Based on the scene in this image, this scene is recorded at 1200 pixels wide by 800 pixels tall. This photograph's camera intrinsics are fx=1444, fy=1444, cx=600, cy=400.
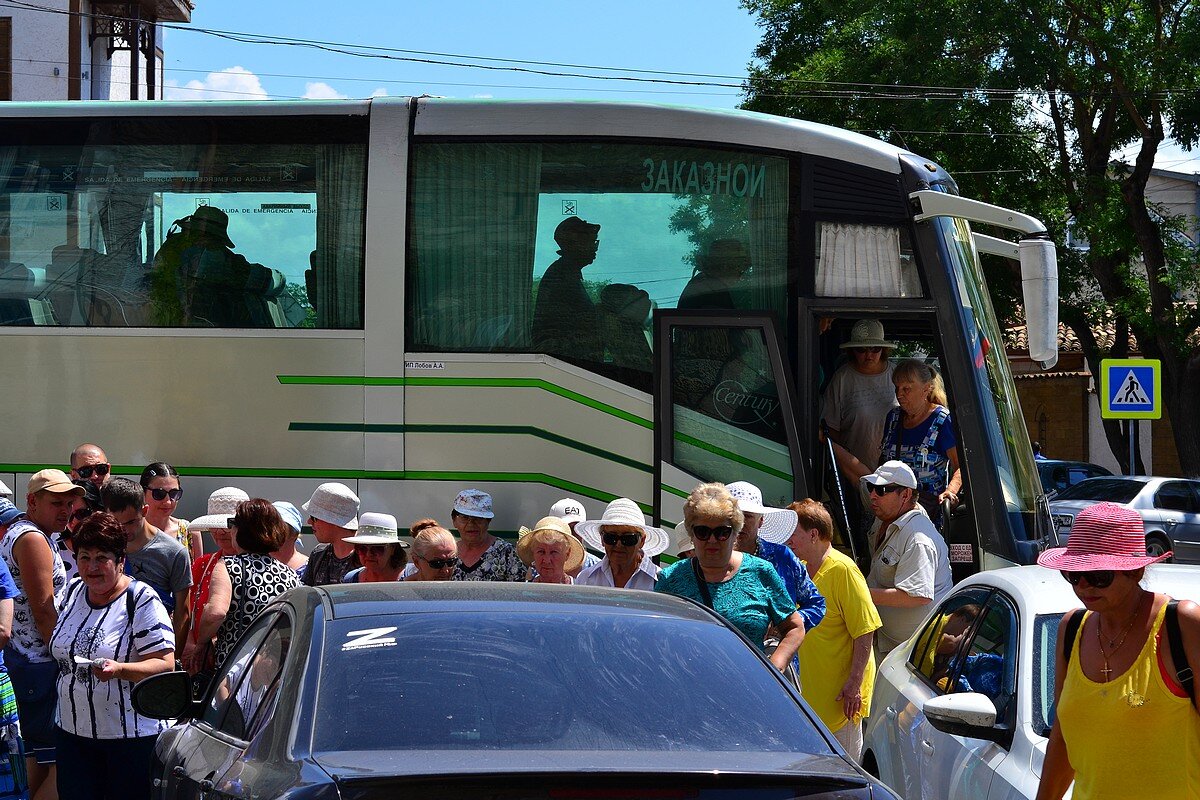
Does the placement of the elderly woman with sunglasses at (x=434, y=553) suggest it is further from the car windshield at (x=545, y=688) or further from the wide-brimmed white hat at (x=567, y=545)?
the car windshield at (x=545, y=688)

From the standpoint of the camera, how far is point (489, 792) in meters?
2.95

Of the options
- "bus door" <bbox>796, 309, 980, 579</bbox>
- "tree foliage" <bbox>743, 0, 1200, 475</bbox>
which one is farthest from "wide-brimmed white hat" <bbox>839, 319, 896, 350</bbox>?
"tree foliage" <bbox>743, 0, 1200, 475</bbox>

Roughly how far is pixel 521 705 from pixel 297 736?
1.72ft

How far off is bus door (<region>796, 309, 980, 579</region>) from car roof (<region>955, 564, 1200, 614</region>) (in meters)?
3.11

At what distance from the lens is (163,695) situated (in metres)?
4.76

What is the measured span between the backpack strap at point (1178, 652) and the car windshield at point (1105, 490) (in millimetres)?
21132

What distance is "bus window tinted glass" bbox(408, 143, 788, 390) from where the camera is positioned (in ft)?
29.6

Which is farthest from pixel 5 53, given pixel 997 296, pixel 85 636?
pixel 85 636

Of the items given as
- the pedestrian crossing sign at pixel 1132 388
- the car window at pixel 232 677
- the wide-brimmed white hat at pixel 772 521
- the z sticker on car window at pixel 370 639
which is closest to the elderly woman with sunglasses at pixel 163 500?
the wide-brimmed white hat at pixel 772 521

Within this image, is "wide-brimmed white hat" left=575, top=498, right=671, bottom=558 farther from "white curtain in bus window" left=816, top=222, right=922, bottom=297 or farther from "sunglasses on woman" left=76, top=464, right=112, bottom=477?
"sunglasses on woman" left=76, top=464, right=112, bottom=477

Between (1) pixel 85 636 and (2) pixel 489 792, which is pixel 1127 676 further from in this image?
(1) pixel 85 636

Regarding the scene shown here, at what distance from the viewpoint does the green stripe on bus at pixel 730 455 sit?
351 inches

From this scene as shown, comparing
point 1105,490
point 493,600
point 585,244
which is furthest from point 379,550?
point 1105,490

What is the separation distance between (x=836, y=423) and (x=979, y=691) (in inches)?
167
